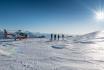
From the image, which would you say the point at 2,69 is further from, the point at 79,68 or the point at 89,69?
the point at 89,69

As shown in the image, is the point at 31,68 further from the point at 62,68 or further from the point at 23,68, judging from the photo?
the point at 62,68

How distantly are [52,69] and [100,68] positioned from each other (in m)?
2.28

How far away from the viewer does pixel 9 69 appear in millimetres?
6090

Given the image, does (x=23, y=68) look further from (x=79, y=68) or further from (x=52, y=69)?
(x=79, y=68)

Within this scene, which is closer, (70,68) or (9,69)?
Answer: (9,69)

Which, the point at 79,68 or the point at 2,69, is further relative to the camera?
the point at 79,68

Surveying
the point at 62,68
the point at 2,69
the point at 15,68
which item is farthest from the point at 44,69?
the point at 2,69

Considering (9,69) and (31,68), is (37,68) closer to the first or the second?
(31,68)

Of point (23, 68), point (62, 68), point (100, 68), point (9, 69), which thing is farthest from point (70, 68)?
point (9, 69)

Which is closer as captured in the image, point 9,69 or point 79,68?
point 9,69

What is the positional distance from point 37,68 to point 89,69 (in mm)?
2374

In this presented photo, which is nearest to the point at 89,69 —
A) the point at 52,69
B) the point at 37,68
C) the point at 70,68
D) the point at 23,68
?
the point at 70,68

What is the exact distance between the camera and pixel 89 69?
6480 mm

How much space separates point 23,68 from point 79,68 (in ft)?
→ 8.39
